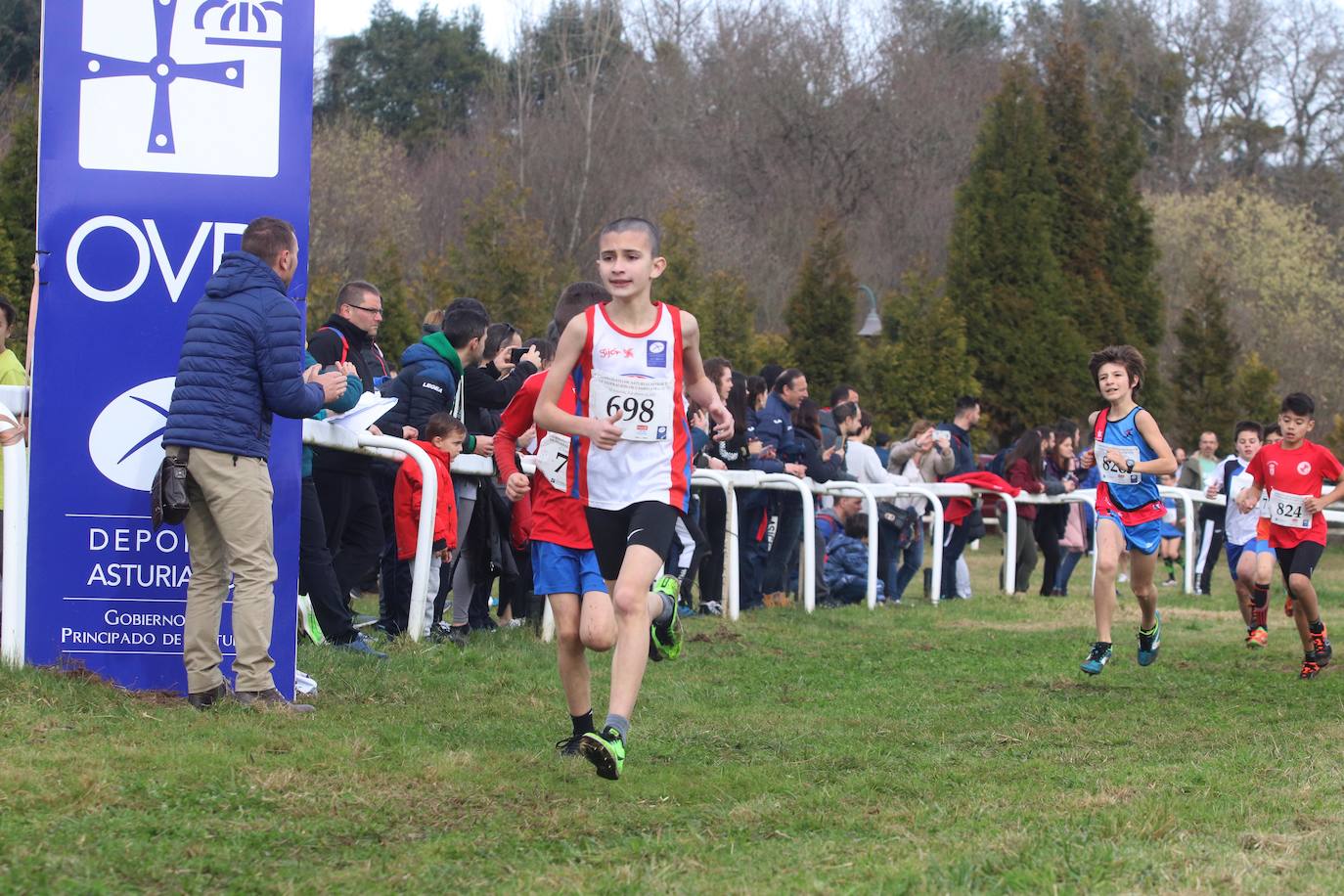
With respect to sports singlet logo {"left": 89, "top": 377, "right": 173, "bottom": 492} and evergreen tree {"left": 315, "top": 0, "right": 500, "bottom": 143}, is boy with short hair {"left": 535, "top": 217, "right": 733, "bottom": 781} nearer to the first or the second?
sports singlet logo {"left": 89, "top": 377, "right": 173, "bottom": 492}

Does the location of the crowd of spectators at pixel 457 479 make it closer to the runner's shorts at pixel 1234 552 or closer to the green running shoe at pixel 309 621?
the green running shoe at pixel 309 621

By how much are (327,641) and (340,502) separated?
82 centimetres

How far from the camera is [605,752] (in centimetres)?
577

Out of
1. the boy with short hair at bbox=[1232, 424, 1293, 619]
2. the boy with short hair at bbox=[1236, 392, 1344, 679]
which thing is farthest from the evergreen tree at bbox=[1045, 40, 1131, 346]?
the boy with short hair at bbox=[1236, 392, 1344, 679]

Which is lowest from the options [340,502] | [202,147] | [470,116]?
[340,502]

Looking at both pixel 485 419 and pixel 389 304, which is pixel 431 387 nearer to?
pixel 485 419

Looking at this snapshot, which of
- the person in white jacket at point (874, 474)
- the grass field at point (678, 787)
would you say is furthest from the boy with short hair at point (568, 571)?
the person in white jacket at point (874, 474)

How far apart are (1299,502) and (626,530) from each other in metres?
6.51

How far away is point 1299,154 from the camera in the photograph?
5025 cm

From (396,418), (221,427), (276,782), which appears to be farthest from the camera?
(396,418)

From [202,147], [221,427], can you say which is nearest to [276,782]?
[221,427]

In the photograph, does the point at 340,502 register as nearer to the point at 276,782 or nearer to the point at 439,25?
the point at 276,782

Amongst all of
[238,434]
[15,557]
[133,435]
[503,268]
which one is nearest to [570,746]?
[238,434]

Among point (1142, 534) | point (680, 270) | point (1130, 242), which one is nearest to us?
point (1142, 534)
